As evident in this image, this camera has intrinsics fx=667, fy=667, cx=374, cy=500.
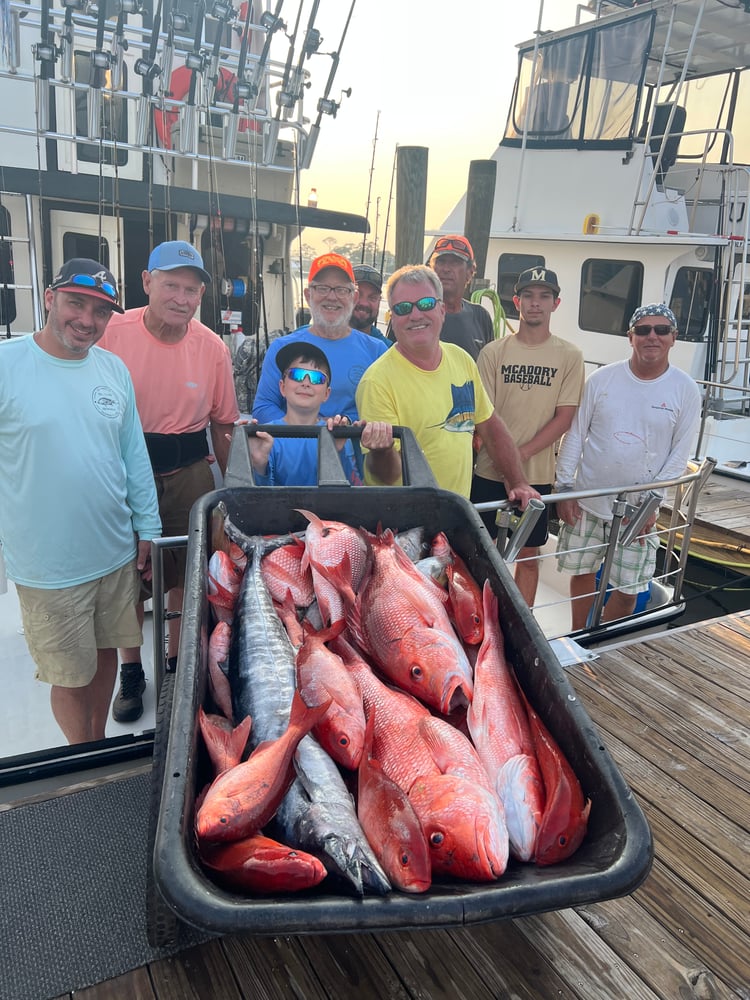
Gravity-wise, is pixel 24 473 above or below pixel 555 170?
below

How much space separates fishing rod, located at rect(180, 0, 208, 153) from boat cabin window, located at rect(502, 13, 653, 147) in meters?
6.75

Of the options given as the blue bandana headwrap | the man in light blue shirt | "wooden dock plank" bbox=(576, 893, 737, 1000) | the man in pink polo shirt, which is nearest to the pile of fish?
"wooden dock plank" bbox=(576, 893, 737, 1000)

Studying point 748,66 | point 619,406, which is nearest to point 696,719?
point 619,406

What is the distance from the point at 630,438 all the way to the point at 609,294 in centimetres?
645

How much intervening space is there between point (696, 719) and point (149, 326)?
3284 mm

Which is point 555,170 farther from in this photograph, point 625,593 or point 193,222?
point 625,593

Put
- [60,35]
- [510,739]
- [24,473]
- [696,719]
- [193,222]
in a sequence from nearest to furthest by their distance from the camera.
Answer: [510,739], [24,473], [696,719], [60,35], [193,222]

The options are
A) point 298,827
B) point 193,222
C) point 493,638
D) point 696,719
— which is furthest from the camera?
point 193,222

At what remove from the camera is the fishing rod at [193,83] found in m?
5.49

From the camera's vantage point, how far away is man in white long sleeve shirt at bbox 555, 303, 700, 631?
4117 mm

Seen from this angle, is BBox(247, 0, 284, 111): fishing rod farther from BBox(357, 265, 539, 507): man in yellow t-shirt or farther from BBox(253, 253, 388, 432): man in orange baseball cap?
BBox(357, 265, 539, 507): man in yellow t-shirt

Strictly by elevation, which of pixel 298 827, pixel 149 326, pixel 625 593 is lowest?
pixel 625 593

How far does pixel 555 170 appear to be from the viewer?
1082 centimetres

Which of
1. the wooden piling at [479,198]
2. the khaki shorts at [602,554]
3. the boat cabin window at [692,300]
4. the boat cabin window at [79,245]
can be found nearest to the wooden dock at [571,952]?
the khaki shorts at [602,554]
